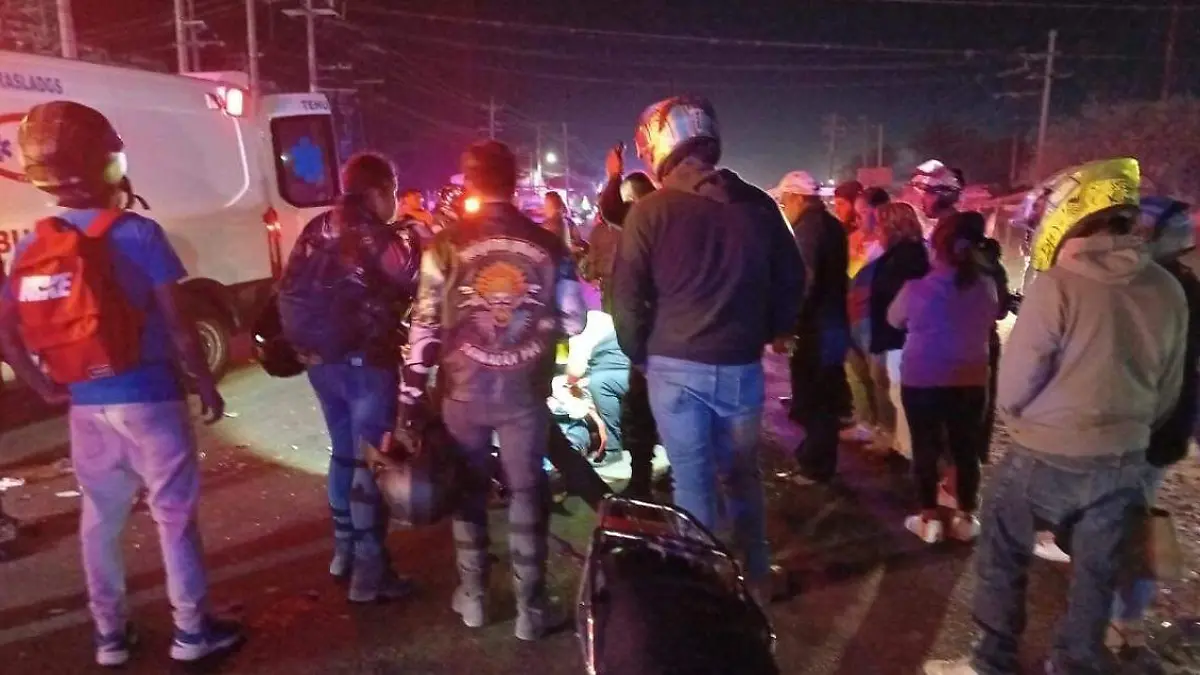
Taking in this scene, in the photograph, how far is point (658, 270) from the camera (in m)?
3.60

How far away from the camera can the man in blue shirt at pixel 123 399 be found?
3.24m

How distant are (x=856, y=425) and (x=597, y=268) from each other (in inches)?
92.6

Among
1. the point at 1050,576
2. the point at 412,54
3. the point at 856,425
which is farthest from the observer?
the point at 412,54

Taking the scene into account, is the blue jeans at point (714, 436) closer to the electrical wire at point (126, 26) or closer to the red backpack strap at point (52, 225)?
the red backpack strap at point (52, 225)

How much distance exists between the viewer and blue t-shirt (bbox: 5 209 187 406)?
3264 millimetres

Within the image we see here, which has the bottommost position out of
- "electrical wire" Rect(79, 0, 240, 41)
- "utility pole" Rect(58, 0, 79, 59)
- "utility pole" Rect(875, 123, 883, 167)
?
"utility pole" Rect(875, 123, 883, 167)

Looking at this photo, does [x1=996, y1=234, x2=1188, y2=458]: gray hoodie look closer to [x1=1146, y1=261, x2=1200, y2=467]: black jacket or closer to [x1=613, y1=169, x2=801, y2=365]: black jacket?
[x1=1146, y1=261, x2=1200, y2=467]: black jacket

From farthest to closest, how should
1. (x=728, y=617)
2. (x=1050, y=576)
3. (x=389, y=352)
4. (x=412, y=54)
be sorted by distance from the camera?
(x=412, y=54) → (x=1050, y=576) → (x=389, y=352) → (x=728, y=617)

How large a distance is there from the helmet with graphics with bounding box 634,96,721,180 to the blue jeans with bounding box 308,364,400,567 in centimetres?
147

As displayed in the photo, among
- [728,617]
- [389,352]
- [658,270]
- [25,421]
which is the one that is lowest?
[25,421]

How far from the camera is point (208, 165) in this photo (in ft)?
29.3

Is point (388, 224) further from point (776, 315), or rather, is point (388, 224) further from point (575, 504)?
point (575, 504)

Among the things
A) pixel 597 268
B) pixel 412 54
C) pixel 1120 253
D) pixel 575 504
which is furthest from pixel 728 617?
pixel 412 54

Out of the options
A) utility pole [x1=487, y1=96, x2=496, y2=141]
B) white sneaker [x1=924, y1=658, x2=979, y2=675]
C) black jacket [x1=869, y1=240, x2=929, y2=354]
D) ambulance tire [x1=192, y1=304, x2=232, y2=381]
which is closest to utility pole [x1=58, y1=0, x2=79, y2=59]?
ambulance tire [x1=192, y1=304, x2=232, y2=381]
